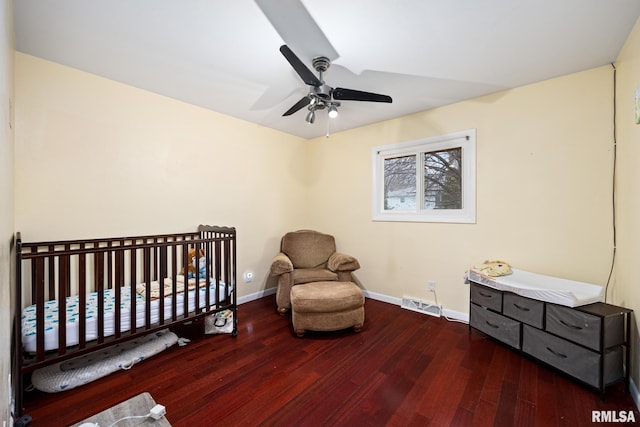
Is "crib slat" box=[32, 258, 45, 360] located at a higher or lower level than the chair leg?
higher

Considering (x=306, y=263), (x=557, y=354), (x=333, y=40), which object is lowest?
(x=557, y=354)

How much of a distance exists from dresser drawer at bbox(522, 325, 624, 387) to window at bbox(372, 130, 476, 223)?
1154 millimetres

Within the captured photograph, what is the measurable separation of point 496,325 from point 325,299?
1479 millimetres

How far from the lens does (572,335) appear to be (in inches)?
67.7

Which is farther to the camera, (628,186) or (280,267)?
(280,267)

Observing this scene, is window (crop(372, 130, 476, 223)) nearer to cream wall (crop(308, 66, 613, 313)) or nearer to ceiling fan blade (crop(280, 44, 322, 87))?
cream wall (crop(308, 66, 613, 313))

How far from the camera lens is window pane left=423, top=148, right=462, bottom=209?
9.24ft

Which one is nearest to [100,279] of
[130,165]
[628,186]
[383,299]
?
[130,165]

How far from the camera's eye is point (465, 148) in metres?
2.71

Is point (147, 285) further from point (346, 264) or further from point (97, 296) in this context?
point (346, 264)

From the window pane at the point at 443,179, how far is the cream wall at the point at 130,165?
2.05 metres

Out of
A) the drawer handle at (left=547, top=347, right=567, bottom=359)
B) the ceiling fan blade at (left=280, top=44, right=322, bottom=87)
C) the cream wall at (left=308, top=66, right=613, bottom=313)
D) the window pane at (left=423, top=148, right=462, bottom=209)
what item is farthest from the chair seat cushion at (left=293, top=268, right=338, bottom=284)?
the ceiling fan blade at (left=280, top=44, right=322, bottom=87)

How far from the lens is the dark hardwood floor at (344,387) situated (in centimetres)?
148

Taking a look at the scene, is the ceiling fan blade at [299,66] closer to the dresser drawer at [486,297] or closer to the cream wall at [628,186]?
the cream wall at [628,186]
